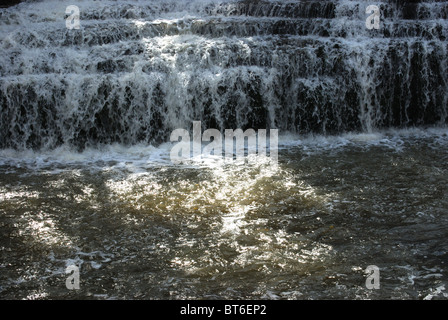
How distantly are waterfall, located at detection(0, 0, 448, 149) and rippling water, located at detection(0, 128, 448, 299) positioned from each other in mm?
911

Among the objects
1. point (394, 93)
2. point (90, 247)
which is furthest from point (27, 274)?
point (394, 93)

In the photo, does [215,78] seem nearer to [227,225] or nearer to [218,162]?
[218,162]

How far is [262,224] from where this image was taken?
4527mm

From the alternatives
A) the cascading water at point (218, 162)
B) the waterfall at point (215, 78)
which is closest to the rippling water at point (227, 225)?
the cascading water at point (218, 162)

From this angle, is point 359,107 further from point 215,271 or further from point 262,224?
point 215,271

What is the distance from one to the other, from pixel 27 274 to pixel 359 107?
6173mm

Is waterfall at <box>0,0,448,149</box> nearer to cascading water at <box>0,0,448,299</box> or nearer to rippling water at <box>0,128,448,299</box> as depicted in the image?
cascading water at <box>0,0,448,299</box>

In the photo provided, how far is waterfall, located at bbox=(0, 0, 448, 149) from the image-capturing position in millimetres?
7395

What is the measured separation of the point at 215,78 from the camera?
7707 millimetres

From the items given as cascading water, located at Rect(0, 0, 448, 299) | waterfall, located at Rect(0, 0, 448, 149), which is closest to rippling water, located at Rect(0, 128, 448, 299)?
A: cascading water, located at Rect(0, 0, 448, 299)

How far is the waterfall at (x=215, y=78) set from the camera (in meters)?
7.39

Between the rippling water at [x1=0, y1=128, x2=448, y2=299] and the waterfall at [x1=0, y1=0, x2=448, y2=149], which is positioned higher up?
the waterfall at [x1=0, y1=0, x2=448, y2=149]

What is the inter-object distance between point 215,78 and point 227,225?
379cm

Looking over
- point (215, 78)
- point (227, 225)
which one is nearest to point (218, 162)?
point (215, 78)
